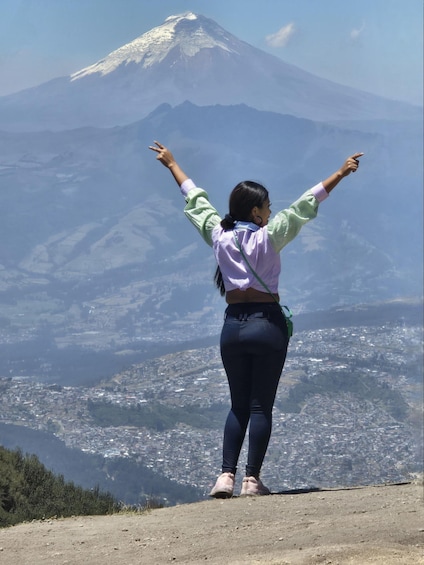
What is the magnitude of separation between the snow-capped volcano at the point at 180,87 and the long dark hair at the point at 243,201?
6994 cm

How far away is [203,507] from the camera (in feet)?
20.6

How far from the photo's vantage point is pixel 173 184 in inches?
3447

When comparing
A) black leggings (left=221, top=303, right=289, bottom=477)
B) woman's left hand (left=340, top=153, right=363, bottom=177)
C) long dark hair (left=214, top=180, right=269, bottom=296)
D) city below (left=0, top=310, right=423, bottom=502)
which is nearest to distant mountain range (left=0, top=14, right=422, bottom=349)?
city below (left=0, top=310, right=423, bottom=502)

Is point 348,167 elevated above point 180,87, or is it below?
below

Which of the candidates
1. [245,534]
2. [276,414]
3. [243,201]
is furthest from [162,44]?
[245,534]

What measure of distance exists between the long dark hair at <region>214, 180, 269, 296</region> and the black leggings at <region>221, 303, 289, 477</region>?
0.33 m

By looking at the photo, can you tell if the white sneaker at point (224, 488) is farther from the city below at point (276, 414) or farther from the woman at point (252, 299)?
the city below at point (276, 414)

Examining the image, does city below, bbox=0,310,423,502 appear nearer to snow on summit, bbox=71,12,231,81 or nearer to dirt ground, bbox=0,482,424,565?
dirt ground, bbox=0,482,424,565

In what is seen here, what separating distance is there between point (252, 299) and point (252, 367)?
0.37 meters


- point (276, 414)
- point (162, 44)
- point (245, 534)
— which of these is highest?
point (162, 44)

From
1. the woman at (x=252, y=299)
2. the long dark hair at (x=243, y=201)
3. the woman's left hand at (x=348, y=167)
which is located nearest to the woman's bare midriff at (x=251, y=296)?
the woman at (x=252, y=299)

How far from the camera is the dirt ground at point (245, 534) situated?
5012 mm

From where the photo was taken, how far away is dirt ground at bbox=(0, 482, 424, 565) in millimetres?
5012

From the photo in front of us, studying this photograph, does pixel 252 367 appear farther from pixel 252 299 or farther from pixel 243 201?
pixel 243 201
